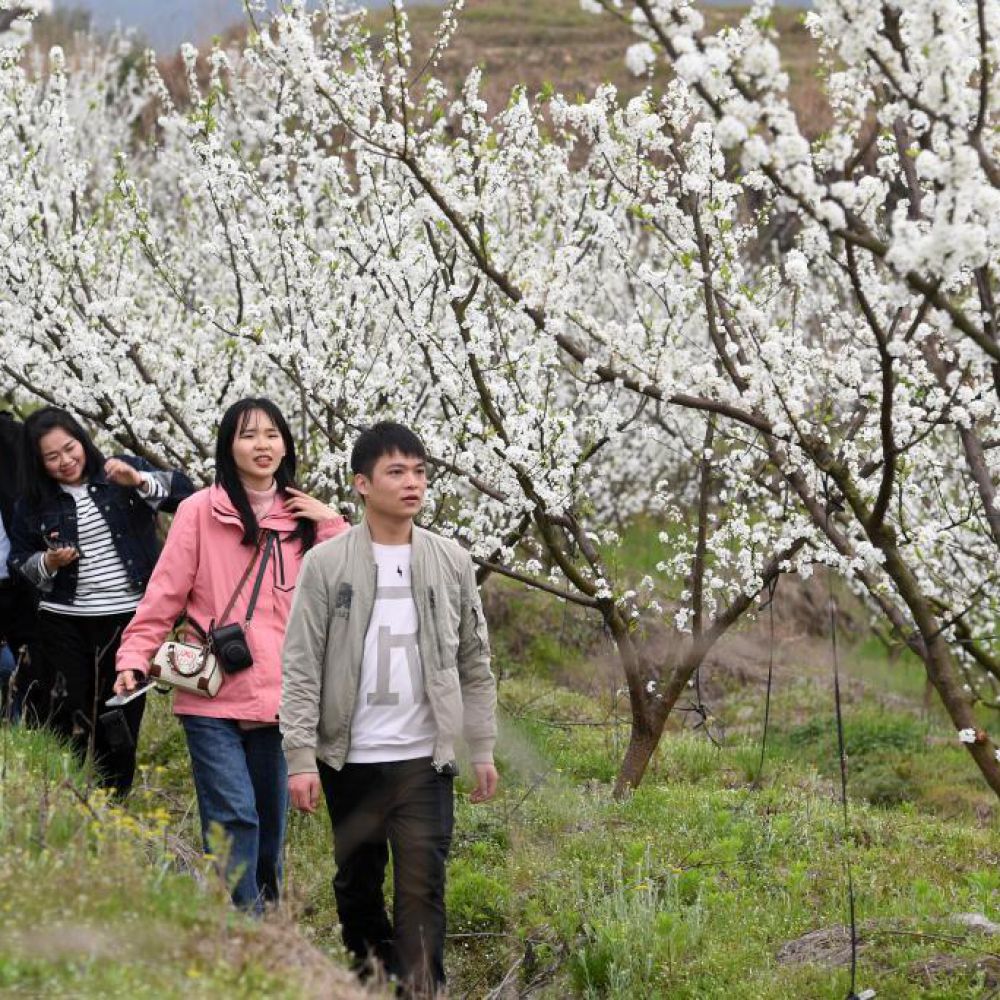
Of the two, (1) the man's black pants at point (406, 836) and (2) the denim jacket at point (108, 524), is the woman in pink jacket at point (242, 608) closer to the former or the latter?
(1) the man's black pants at point (406, 836)

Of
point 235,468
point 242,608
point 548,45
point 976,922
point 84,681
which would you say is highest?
point 548,45

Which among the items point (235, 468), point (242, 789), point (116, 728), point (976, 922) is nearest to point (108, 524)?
point (116, 728)

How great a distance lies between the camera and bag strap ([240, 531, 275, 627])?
16.3 feet

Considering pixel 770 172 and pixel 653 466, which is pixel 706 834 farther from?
pixel 653 466

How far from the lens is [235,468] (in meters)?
5.08

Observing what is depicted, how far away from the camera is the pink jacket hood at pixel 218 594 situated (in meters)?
4.91

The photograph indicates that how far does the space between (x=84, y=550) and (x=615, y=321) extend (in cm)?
306

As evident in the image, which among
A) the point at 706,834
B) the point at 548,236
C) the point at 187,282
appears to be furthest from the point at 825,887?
the point at 187,282

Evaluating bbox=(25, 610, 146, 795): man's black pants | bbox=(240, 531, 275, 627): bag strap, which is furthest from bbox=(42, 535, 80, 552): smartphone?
bbox=(240, 531, 275, 627): bag strap

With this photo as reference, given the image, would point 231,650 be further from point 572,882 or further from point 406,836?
point 572,882

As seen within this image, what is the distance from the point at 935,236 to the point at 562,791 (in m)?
4.45

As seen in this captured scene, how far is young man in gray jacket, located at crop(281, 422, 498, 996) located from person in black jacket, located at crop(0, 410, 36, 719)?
7.61ft

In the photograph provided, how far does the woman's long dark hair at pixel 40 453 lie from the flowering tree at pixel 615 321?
4.08 ft

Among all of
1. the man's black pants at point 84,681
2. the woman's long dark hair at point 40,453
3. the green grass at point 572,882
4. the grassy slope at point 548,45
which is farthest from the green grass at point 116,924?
the grassy slope at point 548,45
